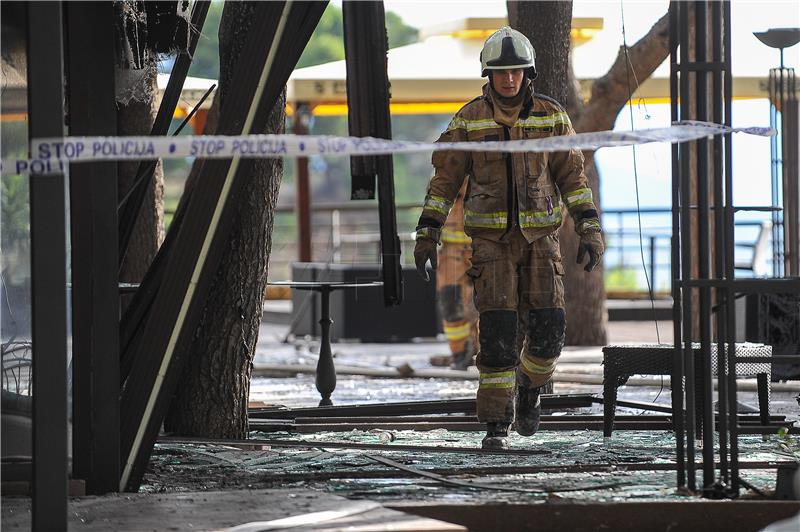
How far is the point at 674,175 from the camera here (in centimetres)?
604

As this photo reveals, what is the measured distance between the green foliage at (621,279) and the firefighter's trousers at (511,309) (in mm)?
15909

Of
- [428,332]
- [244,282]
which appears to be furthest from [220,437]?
[428,332]

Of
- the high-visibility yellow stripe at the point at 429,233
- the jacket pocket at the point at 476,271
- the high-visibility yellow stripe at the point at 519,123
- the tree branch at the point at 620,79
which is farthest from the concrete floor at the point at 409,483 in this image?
the tree branch at the point at 620,79

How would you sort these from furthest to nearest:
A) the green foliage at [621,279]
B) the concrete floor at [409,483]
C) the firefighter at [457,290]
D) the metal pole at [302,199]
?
the green foliage at [621,279] < the metal pole at [302,199] < the firefighter at [457,290] < the concrete floor at [409,483]

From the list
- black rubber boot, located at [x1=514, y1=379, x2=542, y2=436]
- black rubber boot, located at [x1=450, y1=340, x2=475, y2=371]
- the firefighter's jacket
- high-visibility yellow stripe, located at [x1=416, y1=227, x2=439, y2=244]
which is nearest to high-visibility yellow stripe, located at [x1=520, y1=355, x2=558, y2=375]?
black rubber boot, located at [x1=514, y1=379, x2=542, y2=436]

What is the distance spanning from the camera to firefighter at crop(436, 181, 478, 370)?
13477 millimetres

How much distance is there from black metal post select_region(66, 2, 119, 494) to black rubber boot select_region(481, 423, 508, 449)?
6.76 ft

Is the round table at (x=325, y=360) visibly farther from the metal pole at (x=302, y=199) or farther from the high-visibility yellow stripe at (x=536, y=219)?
the metal pole at (x=302, y=199)

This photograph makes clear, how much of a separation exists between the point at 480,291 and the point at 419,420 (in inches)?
54.4

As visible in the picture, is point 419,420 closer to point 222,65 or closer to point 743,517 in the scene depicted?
point 222,65

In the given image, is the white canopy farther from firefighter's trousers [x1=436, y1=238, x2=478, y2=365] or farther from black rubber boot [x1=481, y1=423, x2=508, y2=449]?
black rubber boot [x1=481, y1=423, x2=508, y2=449]

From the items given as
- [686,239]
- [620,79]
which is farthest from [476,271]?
[620,79]

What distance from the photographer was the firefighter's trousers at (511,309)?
296 inches

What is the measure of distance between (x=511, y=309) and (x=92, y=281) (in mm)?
2373
